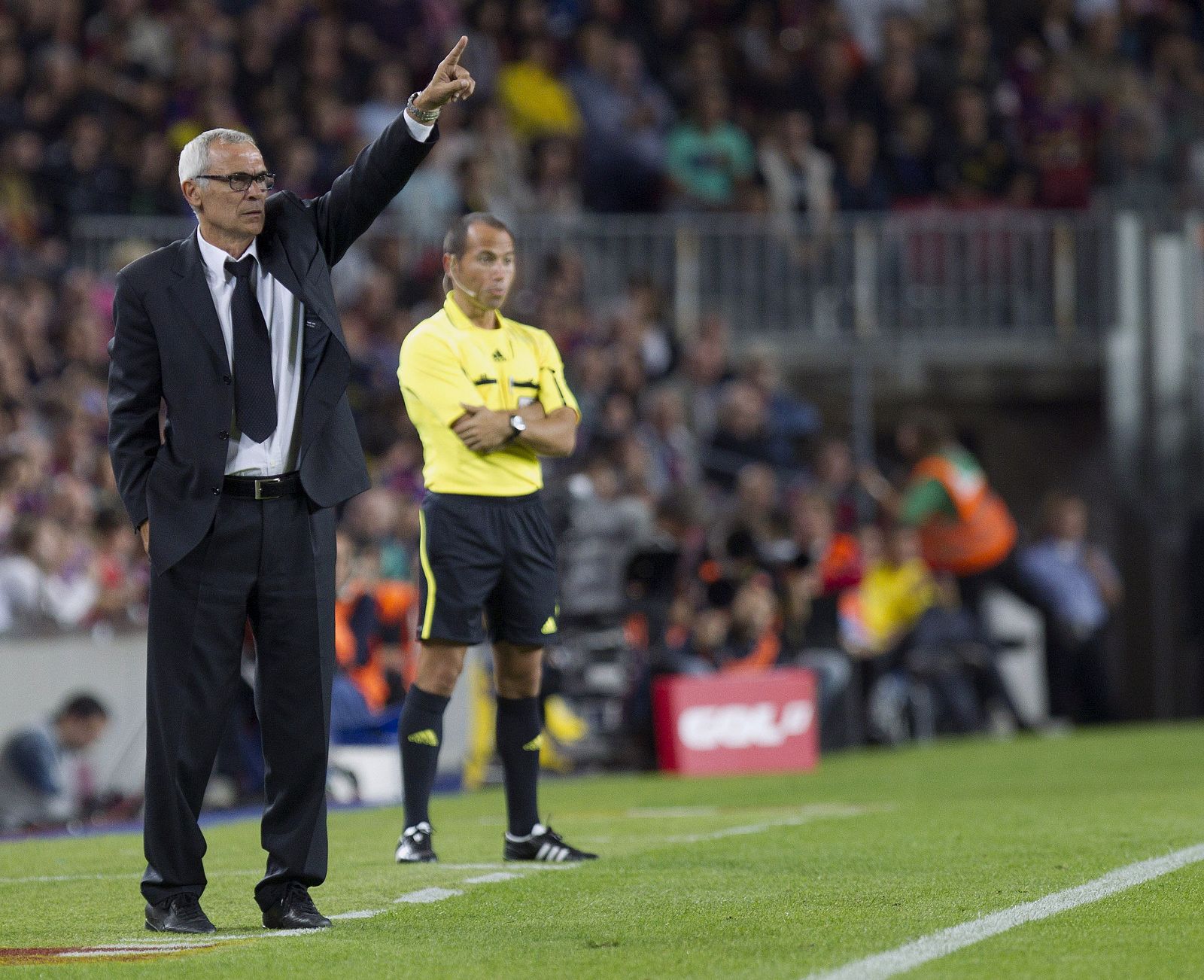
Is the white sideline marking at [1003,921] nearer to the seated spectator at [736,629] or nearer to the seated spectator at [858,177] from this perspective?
the seated spectator at [736,629]

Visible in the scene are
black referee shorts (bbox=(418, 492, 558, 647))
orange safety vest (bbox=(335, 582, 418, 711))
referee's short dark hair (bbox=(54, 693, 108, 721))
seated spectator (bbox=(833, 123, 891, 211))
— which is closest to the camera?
black referee shorts (bbox=(418, 492, 558, 647))

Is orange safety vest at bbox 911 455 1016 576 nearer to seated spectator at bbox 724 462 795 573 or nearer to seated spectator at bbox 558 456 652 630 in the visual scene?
seated spectator at bbox 724 462 795 573

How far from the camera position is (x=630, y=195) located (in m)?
19.5

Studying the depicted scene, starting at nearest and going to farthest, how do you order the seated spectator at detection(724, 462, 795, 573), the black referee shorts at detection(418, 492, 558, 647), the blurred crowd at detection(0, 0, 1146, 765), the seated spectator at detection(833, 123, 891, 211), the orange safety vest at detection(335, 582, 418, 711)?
the black referee shorts at detection(418, 492, 558, 647) → the orange safety vest at detection(335, 582, 418, 711) → the blurred crowd at detection(0, 0, 1146, 765) → the seated spectator at detection(724, 462, 795, 573) → the seated spectator at detection(833, 123, 891, 211)

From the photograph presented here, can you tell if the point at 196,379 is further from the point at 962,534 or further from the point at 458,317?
the point at 962,534

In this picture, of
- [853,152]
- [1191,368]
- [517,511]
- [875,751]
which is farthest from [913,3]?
[517,511]

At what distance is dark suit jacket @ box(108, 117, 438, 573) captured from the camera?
5984 millimetres

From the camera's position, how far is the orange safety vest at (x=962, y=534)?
17.8m

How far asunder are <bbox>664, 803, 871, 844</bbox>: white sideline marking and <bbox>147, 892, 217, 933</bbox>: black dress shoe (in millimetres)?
2835

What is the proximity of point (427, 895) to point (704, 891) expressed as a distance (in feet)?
2.84

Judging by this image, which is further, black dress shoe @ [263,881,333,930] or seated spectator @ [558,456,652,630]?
seated spectator @ [558,456,652,630]

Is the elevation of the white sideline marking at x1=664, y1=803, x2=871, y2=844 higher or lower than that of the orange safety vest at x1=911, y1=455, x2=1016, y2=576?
lower

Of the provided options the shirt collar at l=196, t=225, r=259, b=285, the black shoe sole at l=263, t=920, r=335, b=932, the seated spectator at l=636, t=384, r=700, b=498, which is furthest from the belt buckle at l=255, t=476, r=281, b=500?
the seated spectator at l=636, t=384, r=700, b=498

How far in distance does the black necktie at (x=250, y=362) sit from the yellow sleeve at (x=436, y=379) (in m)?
1.97
